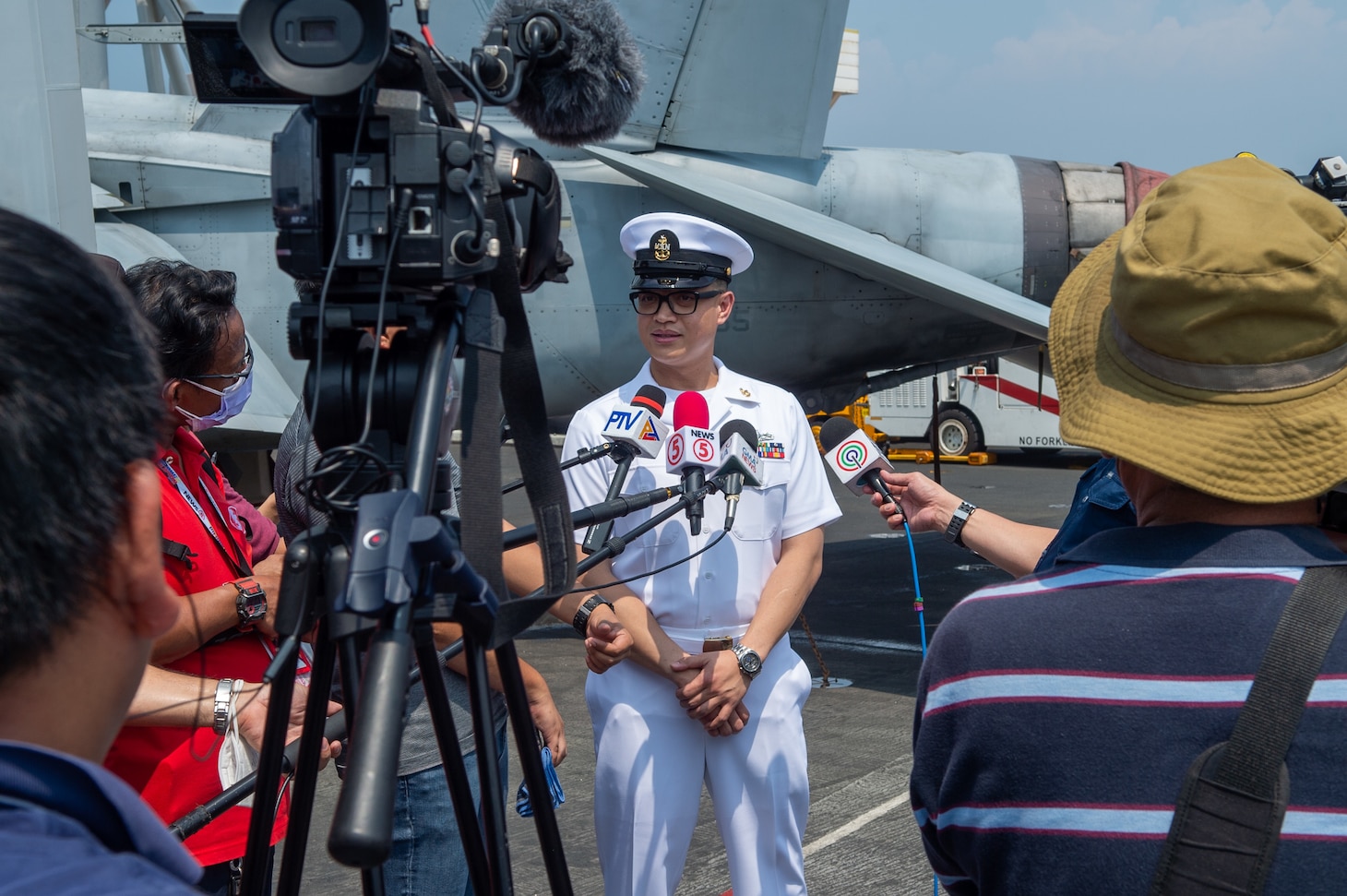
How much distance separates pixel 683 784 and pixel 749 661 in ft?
1.05

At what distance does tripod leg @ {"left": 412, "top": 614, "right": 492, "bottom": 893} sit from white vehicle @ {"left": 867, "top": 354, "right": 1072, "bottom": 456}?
15.7 metres

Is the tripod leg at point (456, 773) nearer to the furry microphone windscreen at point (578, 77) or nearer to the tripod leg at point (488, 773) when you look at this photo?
the tripod leg at point (488, 773)

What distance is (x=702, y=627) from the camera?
269 cm

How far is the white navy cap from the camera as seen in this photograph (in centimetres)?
287

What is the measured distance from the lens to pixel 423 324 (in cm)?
125

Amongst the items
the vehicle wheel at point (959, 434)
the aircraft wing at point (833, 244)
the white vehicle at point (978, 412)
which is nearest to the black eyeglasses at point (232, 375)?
the aircraft wing at point (833, 244)

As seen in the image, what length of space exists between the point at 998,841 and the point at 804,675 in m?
1.58

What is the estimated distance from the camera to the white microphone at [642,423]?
270 centimetres

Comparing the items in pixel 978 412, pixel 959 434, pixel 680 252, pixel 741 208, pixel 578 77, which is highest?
pixel 578 77

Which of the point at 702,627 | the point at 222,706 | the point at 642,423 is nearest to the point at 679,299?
the point at 642,423

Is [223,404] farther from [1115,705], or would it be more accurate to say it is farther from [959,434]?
[959,434]

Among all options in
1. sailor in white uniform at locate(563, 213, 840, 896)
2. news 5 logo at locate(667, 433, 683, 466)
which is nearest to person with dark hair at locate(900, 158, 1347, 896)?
news 5 logo at locate(667, 433, 683, 466)

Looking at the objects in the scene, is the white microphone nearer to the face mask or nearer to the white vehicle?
the face mask

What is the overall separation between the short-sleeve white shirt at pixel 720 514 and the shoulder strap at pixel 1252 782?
5.54 ft
